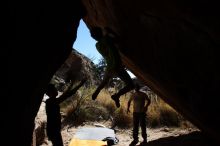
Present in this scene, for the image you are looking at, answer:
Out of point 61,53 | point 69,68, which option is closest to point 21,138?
point 61,53

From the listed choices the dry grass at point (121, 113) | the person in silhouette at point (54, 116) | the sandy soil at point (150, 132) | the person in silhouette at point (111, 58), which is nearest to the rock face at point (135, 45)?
the person in silhouette at point (54, 116)

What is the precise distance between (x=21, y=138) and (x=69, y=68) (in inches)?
758

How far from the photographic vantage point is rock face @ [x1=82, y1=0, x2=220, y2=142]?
531 centimetres

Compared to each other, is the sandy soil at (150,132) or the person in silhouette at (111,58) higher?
the person in silhouette at (111,58)

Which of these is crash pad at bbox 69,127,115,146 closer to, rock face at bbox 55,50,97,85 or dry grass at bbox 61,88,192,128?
dry grass at bbox 61,88,192,128

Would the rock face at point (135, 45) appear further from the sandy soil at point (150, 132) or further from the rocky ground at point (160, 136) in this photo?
the sandy soil at point (150, 132)

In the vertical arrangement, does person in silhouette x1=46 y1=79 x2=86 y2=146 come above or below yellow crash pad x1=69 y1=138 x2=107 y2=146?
above

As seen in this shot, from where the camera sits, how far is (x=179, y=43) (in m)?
6.08

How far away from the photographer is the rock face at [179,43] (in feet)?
17.4

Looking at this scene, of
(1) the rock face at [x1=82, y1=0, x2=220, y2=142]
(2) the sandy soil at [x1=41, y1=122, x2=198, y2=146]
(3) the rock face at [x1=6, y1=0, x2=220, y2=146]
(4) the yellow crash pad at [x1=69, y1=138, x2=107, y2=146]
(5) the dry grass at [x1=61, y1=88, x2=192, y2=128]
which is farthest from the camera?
(5) the dry grass at [x1=61, y1=88, x2=192, y2=128]

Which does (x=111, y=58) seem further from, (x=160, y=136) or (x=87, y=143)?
(x=160, y=136)

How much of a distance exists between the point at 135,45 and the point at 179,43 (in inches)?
70.7

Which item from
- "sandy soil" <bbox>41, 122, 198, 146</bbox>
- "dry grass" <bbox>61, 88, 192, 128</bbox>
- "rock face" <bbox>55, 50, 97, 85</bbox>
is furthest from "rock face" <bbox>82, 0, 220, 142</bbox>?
"rock face" <bbox>55, 50, 97, 85</bbox>

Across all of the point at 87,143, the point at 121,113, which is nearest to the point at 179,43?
the point at 87,143
